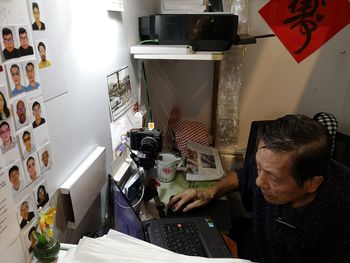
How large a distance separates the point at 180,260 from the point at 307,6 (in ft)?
5.51

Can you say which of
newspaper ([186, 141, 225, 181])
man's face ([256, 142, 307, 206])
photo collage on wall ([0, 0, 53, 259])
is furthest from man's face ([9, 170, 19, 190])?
newspaper ([186, 141, 225, 181])

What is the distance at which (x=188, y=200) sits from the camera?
48.0 inches

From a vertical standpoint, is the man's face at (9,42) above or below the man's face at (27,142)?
above

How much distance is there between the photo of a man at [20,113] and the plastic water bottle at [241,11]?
1394 millimetres

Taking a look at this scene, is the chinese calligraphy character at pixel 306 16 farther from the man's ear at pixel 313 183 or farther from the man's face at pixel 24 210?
the man's face at pixel 24 210

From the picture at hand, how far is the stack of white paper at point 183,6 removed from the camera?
149 cm

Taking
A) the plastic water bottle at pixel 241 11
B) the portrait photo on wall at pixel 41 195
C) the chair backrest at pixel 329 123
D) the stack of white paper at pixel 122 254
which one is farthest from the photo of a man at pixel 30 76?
the chair backrest at pixel 329 123

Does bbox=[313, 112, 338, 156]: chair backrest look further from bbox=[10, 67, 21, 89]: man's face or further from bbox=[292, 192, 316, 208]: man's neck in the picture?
bbox=[10, 67, 21, 89]: man's face

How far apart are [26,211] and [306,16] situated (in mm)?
1751

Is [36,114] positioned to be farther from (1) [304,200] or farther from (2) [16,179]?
(1) [304,200]

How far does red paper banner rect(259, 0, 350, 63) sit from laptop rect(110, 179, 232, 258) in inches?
50.7

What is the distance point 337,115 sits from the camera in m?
1.93

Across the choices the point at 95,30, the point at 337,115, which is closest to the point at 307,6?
the point at 337,115

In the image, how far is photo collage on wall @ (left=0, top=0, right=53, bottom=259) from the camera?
0.57 m
